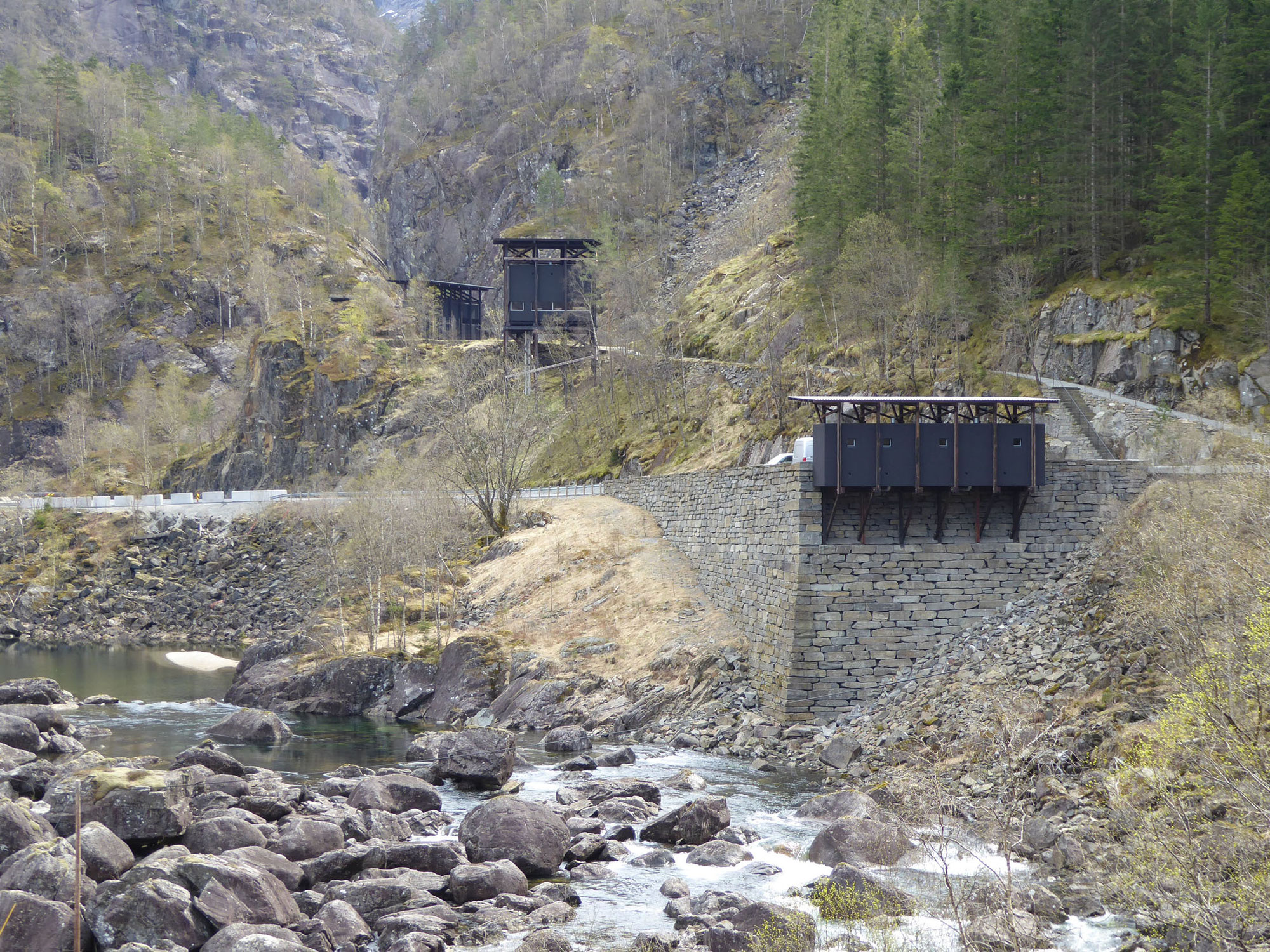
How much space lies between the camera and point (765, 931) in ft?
50.0

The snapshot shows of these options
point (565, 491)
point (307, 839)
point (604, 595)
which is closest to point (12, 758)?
point (307, 839)

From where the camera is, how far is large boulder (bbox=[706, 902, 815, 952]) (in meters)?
14.8

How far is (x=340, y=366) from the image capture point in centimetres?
9225

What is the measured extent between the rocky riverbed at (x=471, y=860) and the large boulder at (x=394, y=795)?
5cm

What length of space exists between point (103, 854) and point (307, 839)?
147 inches

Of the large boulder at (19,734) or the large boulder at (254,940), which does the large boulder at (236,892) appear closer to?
the large boulder at (254,940)

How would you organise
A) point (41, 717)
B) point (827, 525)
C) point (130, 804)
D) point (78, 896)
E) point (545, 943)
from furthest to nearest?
point (41, 717)
point (827, 525)
point (130, 804)
point (545, 943)
point (78, 896)

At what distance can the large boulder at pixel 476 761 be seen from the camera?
2706 cm

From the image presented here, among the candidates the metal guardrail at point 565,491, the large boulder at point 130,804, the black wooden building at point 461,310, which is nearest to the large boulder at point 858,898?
the large boulder at point 130,804

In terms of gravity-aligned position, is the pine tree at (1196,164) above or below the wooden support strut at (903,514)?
above

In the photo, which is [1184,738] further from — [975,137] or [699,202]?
[699,202]

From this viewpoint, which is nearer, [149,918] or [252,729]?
[149,918]

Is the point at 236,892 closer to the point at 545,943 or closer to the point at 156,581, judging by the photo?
the point at 545,943

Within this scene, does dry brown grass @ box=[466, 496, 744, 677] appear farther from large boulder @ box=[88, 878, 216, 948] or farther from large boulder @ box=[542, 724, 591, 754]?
large boulder @ box=[88, 878, 216, 948]
